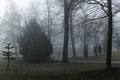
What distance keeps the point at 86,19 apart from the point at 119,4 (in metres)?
2.65

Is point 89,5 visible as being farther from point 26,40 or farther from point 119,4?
point 26,40

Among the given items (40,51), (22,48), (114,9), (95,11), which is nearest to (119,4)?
(114,9)

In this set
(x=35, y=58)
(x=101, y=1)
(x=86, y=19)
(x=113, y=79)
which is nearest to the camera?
(x=113, y=79)

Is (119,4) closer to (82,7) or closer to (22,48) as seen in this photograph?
(82,7)

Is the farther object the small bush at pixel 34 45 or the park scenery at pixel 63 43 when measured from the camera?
the small bush at pixel 34 45

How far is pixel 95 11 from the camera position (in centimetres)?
1898

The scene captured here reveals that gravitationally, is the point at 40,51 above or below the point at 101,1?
below

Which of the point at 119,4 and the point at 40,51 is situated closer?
the point at 119,4

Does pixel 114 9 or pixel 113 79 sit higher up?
pixel 114 9

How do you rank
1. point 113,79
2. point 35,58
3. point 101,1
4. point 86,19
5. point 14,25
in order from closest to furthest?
point 113,79
point 101,1
point 86,19
point 35,58
point 14,25

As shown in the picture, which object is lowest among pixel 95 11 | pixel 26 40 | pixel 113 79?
pixel 113 79

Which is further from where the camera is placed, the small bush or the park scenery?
the small bush

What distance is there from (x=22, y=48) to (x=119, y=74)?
57.8ft

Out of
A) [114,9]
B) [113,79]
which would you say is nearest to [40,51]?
[114,9]
